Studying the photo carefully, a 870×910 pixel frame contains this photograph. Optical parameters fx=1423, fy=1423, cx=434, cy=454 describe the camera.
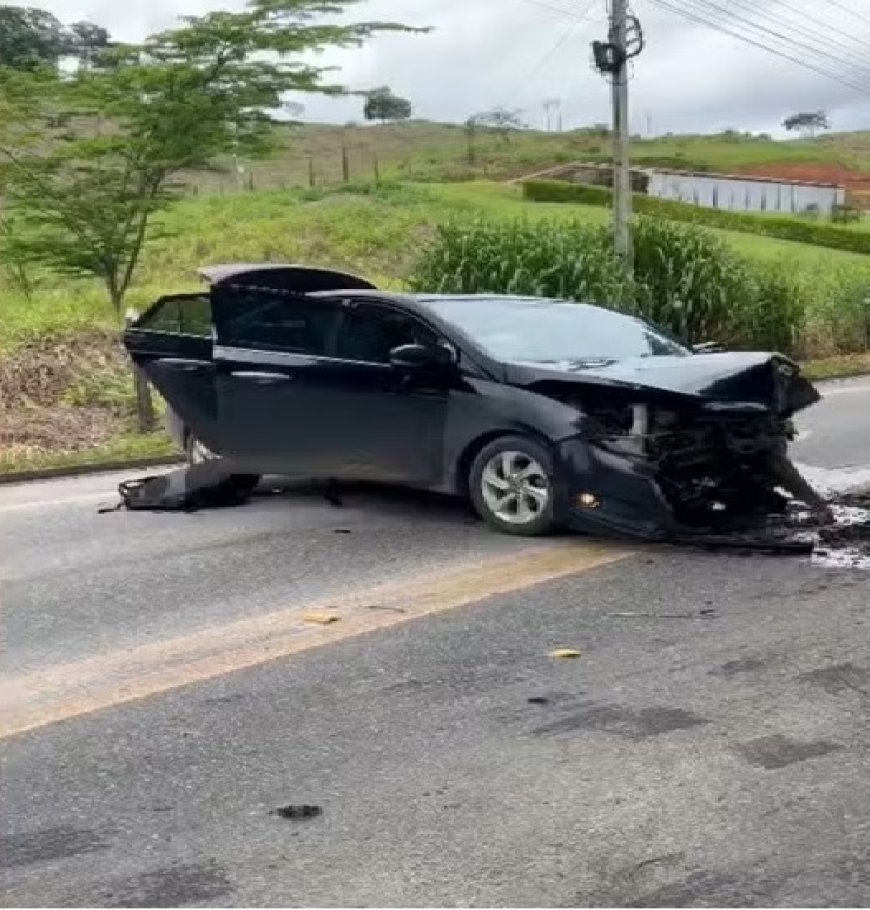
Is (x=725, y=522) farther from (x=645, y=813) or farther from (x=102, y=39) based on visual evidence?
(x=102, y=39)

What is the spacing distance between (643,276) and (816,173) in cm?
7101

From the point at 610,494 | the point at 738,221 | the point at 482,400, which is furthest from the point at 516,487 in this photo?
the point at 738,221

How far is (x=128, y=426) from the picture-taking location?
51.2 ft

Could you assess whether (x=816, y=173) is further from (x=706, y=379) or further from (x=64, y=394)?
(x=706, y=379)

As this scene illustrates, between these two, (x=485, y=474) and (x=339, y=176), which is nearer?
(x=485, y=474)

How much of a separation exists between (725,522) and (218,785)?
4253 millimetres

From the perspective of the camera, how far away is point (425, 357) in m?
8.51

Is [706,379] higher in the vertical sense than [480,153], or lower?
lower

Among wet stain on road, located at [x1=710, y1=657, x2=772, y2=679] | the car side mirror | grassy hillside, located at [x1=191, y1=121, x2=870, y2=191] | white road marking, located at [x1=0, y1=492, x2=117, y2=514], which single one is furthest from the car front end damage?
grassy hillside, located at [x1=191, y1=121, x2=870, y2=191]

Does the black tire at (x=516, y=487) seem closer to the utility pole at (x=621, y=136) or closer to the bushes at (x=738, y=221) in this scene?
the utility pole at (x=621, y=136)

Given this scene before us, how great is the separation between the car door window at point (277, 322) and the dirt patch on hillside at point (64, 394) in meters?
5.44

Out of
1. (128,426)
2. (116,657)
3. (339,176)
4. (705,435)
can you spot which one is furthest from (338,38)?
(339,176)

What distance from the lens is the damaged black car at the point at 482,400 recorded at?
7.69 m

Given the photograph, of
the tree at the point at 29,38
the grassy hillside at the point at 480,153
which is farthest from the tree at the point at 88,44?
the grassy hillside at the point at 480,153
